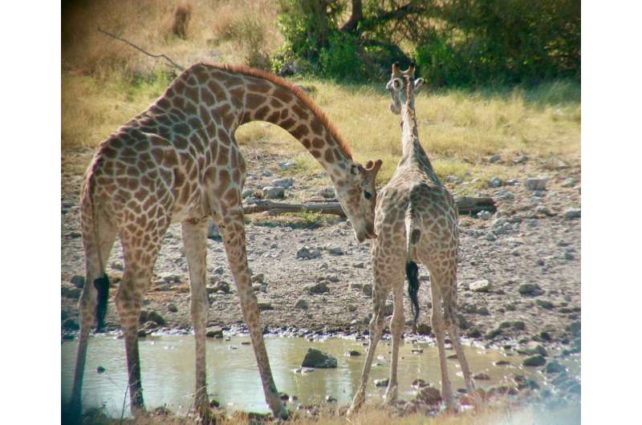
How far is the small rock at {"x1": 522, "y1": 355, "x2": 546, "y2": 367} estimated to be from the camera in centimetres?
791

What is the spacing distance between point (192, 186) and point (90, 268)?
80cm

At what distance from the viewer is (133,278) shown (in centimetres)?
625

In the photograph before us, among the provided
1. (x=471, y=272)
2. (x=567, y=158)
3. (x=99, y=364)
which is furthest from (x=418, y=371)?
(x=567, y=158)

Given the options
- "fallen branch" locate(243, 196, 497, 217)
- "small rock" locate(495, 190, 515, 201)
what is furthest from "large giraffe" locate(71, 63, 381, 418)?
"small rock" locate(495, 190, 515, 201)

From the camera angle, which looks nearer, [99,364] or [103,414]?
[103,414]

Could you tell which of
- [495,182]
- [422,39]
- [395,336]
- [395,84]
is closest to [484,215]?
[495,182]

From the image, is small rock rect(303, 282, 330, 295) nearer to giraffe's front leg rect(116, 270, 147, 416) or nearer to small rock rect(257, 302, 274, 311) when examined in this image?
small rock rect(257, 302, 274, 311)

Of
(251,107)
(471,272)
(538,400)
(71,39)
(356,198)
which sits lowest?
(538,400)

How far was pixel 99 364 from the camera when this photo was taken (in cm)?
798

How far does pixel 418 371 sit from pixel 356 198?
1349mm

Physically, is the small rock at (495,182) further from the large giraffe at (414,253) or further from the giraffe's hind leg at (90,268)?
the giraffe's hind leg at (90,268)

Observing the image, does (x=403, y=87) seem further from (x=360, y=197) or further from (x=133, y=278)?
(x=133, y=278)
